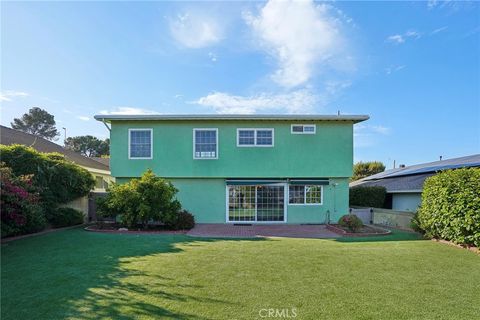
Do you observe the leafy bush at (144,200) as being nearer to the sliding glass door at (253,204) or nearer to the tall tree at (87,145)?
the sliding glass door at (253,204)

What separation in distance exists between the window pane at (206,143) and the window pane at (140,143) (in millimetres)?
3060

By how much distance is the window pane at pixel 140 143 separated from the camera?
58.2 ft

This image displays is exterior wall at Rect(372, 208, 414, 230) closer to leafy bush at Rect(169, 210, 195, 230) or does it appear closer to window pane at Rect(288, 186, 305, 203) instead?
window pane at Rect(288, 186, 305, 203)

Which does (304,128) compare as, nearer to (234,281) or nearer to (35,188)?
(234,281)

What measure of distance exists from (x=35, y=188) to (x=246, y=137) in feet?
37.3

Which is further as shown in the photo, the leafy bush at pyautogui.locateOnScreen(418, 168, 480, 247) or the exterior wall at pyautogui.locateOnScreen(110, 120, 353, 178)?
the exterior wall at pyautogui.locateOnScreen(110, 120, 353, 178)

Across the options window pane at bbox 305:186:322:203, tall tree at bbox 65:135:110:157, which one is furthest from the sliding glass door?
tall tree at bbox 65:135:110:157

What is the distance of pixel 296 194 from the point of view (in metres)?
18.3

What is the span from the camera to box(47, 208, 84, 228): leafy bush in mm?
14734

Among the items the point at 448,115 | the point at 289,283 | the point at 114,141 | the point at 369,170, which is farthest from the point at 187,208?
the point at 369,170

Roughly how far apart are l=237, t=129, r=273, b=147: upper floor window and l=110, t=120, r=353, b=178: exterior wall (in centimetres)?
27

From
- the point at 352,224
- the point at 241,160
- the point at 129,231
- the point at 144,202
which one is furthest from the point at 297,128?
the point at 129,231

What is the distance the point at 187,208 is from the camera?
58.7 ft

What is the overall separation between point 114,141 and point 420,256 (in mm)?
17018
